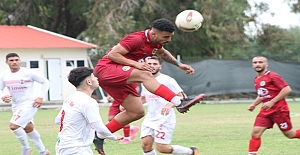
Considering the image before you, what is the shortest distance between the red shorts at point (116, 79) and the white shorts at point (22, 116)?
2917mm

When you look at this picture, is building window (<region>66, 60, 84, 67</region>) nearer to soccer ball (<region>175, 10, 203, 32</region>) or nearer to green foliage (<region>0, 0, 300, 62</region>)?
green foliage (<region>0, 0, 300, 62</region>)

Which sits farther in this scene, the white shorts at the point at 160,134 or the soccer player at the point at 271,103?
the soccer player at the point at 271,103

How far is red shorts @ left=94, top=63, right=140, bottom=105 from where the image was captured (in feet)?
28.7

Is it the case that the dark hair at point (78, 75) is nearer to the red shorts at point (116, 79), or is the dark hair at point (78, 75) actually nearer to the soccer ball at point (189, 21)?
the red shorts at point (116, 79)

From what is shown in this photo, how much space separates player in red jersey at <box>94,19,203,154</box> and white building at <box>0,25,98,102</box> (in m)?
23.2

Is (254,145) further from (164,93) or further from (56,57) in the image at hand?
(56,57)

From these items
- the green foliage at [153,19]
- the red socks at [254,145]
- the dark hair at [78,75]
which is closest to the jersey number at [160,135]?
the red socks at [254,145]

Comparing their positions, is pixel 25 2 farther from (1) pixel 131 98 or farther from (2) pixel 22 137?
(1) pixel 131 98

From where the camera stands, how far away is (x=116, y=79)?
8.81 metres

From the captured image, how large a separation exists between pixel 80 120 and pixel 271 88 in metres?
4.41

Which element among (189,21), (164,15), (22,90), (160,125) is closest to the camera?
(189,21)

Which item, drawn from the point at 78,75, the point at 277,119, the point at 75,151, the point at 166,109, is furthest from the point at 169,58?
the point at 75,151

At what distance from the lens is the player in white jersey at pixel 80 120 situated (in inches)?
277

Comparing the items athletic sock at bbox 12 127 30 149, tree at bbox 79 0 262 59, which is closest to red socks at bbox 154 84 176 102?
athletic sock at bbox 12 127 30 149
